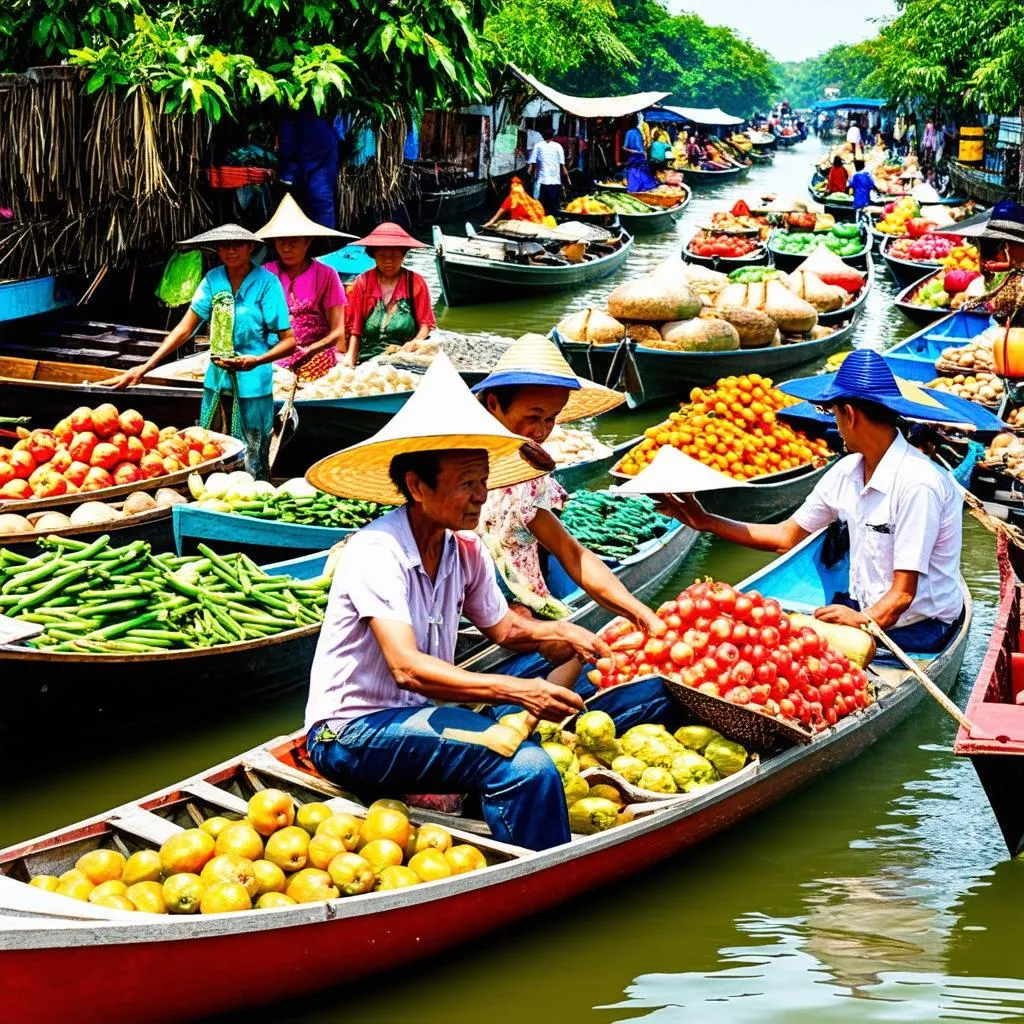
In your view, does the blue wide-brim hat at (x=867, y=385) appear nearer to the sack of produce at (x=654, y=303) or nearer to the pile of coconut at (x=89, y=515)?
the pile of coconut at (x=89, y=515)

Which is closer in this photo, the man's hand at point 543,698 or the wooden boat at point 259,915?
the wooden boat at point 259,915

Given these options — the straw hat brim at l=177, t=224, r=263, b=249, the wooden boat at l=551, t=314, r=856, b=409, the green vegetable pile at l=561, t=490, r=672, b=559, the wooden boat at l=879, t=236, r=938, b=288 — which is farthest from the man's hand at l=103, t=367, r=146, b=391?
the wooden boat at l=879, t=236, r=938, b=288

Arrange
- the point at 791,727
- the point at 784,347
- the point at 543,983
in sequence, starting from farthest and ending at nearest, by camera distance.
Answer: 1. the point at 784,347
2. the point at 791,727
3. the point at 543,983

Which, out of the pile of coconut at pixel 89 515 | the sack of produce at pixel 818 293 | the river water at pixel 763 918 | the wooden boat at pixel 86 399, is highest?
the sack of produce at pixel 818 293

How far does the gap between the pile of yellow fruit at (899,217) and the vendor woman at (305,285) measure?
1623cm

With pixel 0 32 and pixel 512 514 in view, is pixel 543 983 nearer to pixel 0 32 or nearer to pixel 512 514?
pixel 512 514

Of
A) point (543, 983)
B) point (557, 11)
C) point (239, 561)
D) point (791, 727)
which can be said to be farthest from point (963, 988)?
point (557, 11)

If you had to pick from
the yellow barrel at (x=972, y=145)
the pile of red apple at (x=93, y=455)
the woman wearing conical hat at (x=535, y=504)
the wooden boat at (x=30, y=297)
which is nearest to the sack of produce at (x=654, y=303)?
the wooden boat at (x=30, y=297)

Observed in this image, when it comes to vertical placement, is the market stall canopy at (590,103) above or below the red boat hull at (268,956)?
above

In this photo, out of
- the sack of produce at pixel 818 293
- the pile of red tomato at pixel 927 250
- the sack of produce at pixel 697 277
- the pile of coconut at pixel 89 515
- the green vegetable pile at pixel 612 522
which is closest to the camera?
the pile of coconut at pixel 89 515

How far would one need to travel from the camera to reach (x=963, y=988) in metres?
4.54

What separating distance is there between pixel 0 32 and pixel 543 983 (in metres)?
9.94

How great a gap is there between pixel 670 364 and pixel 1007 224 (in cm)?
380

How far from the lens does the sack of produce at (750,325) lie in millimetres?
12961
